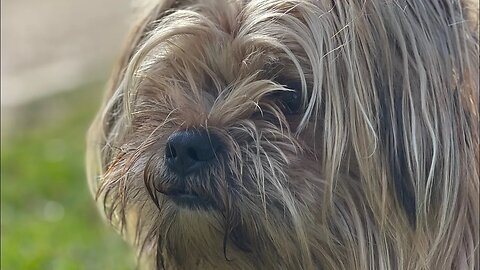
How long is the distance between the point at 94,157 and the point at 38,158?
2.98 meters

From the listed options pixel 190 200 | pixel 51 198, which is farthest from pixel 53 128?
pixel 190 200

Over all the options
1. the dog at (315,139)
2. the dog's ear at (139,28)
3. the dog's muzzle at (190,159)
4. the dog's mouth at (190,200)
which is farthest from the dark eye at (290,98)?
the dog's ear at (139,28)

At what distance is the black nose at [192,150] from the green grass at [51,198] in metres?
2.06

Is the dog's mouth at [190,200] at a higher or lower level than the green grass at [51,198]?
higher

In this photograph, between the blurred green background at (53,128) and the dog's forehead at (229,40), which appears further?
the blurred green background at (53,128)

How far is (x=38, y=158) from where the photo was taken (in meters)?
6.55

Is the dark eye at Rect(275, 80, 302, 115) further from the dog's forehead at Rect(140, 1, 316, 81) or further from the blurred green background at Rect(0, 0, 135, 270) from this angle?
the blurred green background at Rect(0, 0, 135, 270)

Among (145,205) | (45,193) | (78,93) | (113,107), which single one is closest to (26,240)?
(45,193)

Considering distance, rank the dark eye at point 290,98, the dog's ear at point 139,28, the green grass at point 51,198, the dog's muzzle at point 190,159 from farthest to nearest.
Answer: the green grass at point 51,198 → the dog's ear at point 139,28 → the dark eye at point 290,98 → the dog's muzzle at point 190,159

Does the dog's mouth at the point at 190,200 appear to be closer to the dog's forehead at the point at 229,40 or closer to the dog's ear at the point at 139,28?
the dog's forehead at the point at 229,40

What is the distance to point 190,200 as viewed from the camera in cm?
284

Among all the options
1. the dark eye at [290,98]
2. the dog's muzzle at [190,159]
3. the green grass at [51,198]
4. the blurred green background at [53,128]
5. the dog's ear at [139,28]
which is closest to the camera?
the dog's muzzle at [190,159]

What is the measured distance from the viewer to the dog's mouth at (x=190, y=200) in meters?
2.82

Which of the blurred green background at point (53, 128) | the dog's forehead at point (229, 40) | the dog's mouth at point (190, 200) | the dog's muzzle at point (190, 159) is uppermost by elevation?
the dog's forehead at point (229, 40)
